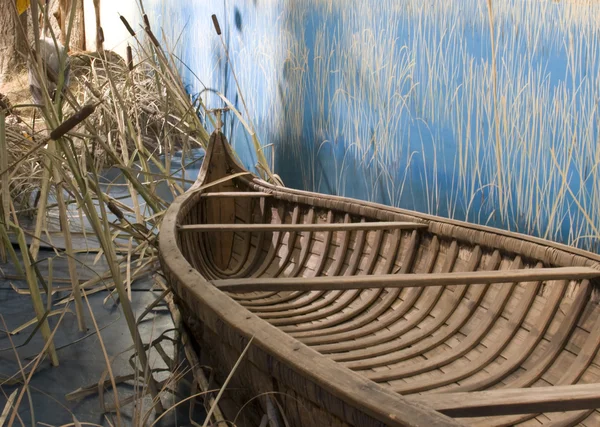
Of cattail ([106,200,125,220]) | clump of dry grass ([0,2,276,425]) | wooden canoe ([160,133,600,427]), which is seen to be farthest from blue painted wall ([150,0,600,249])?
cattail ([106,200,125,220])

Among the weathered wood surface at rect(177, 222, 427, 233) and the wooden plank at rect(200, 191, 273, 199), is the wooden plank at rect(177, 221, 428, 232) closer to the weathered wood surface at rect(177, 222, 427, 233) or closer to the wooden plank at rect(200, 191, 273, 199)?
the weathered wood surface at rect(177, 222, 427, 233)

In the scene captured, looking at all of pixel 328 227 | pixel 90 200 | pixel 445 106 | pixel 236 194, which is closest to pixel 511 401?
pixel 90 200

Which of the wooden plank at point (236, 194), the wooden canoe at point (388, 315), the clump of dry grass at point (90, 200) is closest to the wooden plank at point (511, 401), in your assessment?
the wooden canoe at point (388, 315)

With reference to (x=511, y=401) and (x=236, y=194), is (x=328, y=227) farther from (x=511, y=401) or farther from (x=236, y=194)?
(x=511, y=401)

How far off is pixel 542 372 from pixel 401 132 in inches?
66.5

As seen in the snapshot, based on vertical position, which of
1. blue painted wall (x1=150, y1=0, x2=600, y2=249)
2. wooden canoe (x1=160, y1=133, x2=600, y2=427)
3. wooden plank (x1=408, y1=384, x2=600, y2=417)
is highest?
blue painted wall (x1=150, y1=0, x2=600, y2=249)

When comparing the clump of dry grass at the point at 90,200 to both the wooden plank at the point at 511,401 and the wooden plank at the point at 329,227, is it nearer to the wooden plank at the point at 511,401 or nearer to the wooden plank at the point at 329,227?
the wooden plank at the point at 329,227

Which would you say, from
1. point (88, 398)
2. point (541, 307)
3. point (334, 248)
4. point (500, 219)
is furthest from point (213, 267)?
point (541, 307)

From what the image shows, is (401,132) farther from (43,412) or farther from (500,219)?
(43,412)

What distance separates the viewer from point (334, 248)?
130 inches

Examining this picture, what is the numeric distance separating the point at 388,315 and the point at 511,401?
1537mm

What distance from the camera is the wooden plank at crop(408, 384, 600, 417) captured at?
1183 mm

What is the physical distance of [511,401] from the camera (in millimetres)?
1205

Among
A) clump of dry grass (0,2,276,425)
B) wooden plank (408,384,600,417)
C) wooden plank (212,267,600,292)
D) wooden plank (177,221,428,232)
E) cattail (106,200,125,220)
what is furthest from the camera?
wooden plank (177,221,428,232)
